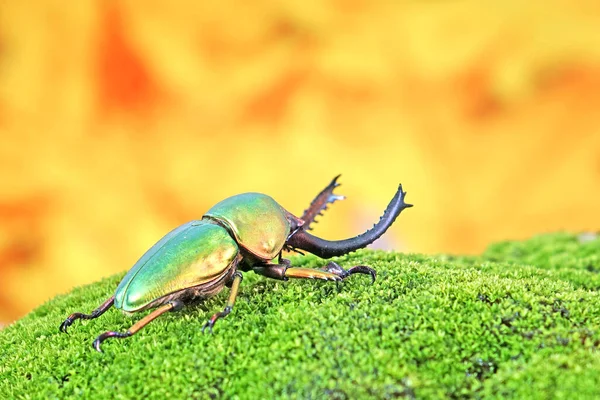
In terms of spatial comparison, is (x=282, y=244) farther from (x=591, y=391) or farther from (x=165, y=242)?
(x=591, y=391)

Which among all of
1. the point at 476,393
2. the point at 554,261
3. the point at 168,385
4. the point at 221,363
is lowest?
the point at 168,385

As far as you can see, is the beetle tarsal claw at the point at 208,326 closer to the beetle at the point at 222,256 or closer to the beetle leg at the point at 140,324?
the beetle at the point at 222,256

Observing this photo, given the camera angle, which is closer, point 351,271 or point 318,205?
point 351,271

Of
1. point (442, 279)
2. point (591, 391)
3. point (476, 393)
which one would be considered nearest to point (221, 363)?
point (476, 393)

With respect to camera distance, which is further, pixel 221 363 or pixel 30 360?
pixel 30 360

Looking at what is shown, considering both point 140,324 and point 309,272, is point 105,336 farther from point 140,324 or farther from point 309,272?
point 309,272

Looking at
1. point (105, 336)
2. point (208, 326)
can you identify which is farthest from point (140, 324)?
point (208, 326)

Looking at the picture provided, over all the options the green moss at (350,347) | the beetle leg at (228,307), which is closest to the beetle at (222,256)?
the beetle leg at (228,307)
